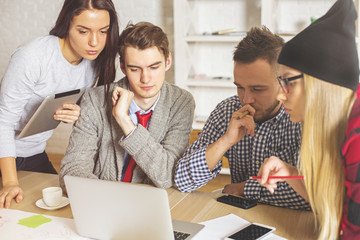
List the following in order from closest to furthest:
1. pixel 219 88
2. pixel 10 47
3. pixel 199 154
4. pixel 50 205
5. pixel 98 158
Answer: pixel 50 205 → pixel 199 154 → pixel 98 158 → pixel 219 88 → pixel 10 47

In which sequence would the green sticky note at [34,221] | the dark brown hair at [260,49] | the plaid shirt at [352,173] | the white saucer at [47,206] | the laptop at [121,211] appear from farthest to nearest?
the dark brown hair at [260,49] < the white saucer at [47,206] < the green sticky note at [34,221] < the laptop at [121,211] < the plaid shirt at [352,173]

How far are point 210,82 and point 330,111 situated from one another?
258 centimetres

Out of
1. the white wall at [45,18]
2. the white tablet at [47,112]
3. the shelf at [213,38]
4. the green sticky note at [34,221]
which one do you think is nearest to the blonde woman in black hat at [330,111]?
the green sticky note at [34,221]

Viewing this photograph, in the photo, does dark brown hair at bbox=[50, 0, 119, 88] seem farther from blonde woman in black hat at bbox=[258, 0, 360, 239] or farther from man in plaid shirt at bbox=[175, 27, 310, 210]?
blonde woman in black hat at bbox=[258, 0, 360, 239]

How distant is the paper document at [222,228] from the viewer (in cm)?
134

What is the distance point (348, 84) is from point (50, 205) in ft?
3.54

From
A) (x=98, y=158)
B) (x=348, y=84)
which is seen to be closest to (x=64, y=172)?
(x=98, y=158)

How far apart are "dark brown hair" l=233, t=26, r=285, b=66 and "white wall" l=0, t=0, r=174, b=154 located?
7.61 feet

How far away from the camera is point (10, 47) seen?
4.42 metres

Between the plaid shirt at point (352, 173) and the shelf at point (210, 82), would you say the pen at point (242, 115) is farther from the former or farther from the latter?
the shelf at point (210, 82)

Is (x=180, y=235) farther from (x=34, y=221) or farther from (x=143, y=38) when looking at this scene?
(x=143, y=38)

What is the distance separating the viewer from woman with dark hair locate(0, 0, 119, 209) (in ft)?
6.06

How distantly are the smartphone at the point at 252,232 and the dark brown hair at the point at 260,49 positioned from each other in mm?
640

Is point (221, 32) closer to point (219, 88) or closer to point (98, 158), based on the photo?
point (219, 88)
